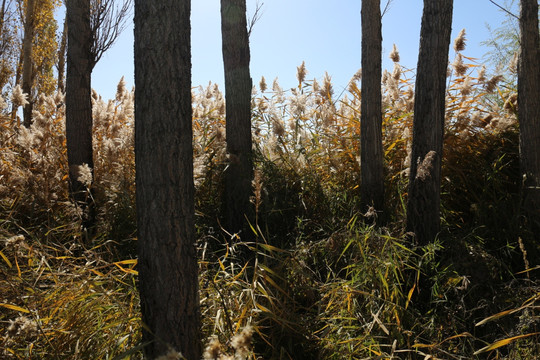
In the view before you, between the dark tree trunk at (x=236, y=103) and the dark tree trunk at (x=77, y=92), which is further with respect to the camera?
the dark tree trunk at (x=77, y=92)

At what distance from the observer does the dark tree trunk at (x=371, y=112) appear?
4246 millimetres

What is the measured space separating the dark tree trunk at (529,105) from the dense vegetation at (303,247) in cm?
18

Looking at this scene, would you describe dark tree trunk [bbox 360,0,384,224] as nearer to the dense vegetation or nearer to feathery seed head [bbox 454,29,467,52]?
the dense vegetation

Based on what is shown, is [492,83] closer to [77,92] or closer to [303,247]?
[303,247]

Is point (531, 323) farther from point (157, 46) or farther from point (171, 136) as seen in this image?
point (157, 46)

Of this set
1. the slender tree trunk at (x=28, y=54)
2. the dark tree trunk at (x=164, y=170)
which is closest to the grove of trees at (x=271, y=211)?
the dark tree trunk at (x=164, y=170)

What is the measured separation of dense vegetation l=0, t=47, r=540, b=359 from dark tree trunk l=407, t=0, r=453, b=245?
23 cm

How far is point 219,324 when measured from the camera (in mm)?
2479

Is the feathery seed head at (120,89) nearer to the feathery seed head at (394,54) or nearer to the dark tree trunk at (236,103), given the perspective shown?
the dark tree trunk at (236,103)

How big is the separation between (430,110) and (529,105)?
1.04 meters

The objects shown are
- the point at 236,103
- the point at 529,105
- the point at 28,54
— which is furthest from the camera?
the point at 28,54

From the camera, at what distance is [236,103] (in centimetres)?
441

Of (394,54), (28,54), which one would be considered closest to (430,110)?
(394,54)

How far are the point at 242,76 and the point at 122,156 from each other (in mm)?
1555
